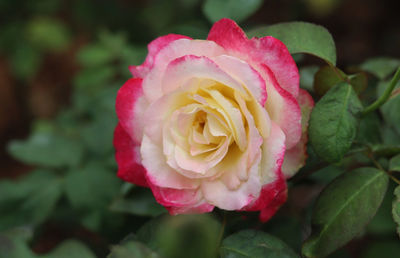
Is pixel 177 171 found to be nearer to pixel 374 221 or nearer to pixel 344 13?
pixel 374 221

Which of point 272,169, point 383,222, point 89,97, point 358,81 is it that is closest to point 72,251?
point 272,169

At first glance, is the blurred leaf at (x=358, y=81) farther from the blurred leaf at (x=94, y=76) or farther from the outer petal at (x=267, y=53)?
the blurred leaf at (x=94, y=76)

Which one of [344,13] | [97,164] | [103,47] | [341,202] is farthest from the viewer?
[344,13]

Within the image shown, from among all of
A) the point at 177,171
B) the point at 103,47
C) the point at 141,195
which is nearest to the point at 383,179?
the point at 177,171

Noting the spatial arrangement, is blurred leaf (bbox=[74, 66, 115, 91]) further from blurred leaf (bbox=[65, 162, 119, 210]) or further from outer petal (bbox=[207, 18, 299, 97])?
outer petal (bbox=[207, 18, 299, 97])

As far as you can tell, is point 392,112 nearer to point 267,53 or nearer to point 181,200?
point 267,53

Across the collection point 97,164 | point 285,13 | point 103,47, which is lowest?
point 285,13

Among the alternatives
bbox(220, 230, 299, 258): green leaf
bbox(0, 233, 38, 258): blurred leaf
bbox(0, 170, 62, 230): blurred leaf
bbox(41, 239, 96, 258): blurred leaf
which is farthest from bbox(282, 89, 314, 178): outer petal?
bbox(0, 170, 62, 230): blurred leaf
